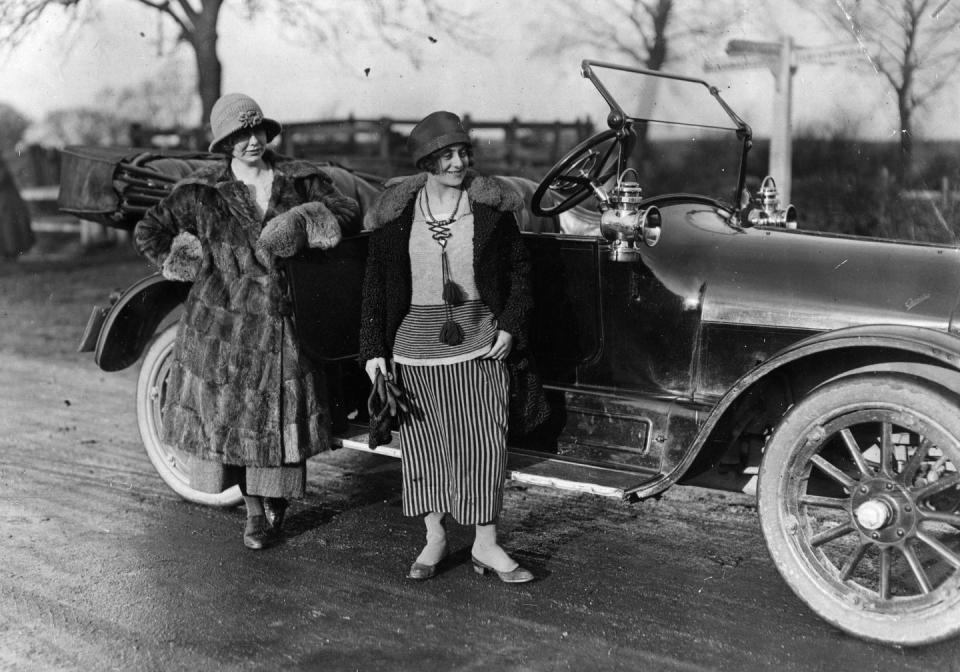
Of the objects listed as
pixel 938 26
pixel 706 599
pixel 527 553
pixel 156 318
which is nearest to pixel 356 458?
pixel 156 318

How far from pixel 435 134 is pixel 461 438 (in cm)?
102

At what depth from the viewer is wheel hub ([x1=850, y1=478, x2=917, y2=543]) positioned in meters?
2.77

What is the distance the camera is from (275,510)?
3.88 m

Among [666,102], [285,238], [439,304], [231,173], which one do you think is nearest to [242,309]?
[285,238]

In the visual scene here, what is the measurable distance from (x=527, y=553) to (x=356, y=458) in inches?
63.5

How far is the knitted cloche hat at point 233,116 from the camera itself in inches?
141

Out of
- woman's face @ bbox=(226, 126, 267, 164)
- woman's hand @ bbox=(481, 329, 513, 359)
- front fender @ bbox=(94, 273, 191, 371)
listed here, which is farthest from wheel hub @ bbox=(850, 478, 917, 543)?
front fender @ bbox=(94, 273, 191, 371)

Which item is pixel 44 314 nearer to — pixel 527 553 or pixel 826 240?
pixel 527 553

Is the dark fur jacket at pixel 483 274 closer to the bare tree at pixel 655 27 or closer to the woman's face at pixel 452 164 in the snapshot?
the woman's face at pixel 452 164

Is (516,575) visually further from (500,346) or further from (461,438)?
(500,346)

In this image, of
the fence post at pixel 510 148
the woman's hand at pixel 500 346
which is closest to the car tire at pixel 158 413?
the woman's hand at pixel 500 346

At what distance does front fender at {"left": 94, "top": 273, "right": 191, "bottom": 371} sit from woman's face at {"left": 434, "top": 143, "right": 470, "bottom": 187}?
160 centimetres

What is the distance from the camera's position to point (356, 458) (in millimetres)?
5031

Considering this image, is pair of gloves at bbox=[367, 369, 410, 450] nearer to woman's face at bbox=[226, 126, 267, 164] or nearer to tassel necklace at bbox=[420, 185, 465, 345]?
tassel necklace at bbox=[420, 185, 465, 345]
